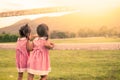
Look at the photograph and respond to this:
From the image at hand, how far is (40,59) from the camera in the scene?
4379mm

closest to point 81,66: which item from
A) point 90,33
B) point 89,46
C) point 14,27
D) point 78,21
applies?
point 89,46

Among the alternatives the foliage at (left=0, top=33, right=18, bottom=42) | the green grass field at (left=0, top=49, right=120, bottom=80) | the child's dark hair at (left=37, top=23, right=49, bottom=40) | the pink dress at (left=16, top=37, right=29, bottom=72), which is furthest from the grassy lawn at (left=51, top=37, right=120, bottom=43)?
the child's dark hair at (left=37, top=23, right=49, bottom=40)

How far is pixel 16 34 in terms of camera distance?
6504 millimetres

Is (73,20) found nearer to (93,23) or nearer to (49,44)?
(93,23)

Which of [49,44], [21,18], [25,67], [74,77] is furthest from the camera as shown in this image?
[21,18]

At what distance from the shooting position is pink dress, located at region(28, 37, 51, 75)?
14.3 feet

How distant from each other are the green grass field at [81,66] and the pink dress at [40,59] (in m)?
1.30

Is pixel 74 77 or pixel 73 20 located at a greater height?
pixel 73 20

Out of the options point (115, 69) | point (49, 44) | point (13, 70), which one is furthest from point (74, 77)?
point (49, 44)

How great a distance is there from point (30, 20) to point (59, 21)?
1.74 feet

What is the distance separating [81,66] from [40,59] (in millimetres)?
1641

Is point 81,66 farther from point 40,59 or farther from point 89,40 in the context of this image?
point 40,59

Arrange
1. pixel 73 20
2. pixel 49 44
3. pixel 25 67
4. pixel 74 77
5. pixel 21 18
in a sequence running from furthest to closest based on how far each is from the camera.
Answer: pixel 21 18
pixel 73 20
pixel 74 77
pixel 25 67
pixel 49 44

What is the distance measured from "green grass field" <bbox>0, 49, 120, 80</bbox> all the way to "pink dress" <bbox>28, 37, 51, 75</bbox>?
4.25 ft
